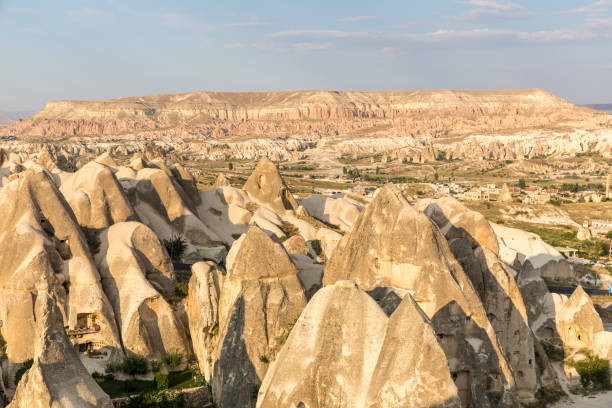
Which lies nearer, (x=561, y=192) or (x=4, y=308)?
(x=4, y=308)

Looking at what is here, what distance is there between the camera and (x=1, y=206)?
29.1m

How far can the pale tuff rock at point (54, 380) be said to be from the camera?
14625mm

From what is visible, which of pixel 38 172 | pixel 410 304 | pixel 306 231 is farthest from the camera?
pixel 306 231

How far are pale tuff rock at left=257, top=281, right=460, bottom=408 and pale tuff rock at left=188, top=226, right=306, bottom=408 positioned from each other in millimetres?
3513

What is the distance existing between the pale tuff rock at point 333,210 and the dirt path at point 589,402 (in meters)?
29.2

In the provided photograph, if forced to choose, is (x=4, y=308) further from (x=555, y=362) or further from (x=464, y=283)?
(x=555, y=362)

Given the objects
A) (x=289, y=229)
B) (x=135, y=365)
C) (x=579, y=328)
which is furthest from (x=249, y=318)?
(x=289, y=229)

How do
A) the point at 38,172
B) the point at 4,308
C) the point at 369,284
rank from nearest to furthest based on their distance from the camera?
the point at 369,284 → the point at 4,308 → the point at 38,172

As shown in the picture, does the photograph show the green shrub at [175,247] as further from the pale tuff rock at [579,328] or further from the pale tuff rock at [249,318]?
the pale tuff rock at [579,328]

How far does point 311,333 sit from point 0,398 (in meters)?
10.6

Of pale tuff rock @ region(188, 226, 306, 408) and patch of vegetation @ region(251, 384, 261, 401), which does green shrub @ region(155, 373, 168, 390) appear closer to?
pale tuff rock @ region(188, 226, 306, 408)

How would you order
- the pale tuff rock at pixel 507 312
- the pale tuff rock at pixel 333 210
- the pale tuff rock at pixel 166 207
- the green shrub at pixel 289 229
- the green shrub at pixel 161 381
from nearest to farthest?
the green shrub at pixel 161 381
the pale tuff rock at pixel 507 312
the pale tuff rock at pixel 166 207
the green shrub at pixel 289 229
the pale tuff rock at pixel 333 210

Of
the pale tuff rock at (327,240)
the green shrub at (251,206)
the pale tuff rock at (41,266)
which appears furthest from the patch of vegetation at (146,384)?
the green shrub at (251,206)

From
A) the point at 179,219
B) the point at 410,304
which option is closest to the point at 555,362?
the point at 410,304
